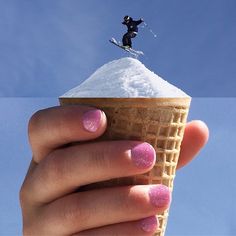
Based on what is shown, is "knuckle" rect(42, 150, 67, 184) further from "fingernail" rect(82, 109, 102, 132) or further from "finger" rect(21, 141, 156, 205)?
"fingernail" rect(82, 109, 102, 132)

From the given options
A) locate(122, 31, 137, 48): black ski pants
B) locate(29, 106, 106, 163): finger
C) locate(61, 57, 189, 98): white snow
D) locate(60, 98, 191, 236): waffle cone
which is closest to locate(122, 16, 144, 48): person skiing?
locate(122, 31, 137, 48): black ski pants

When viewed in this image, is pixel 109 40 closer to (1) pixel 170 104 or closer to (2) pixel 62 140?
(1) pixel 170 104

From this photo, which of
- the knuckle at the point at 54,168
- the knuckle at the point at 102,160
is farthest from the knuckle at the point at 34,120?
the knuckle at the point at 102,160

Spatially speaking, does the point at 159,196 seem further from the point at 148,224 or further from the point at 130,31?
the point at 130,31

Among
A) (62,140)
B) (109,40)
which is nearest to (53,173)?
(62,140)

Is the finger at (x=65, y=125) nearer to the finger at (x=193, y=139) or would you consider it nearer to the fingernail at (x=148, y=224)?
the fingernail at (x=148, y=224)
